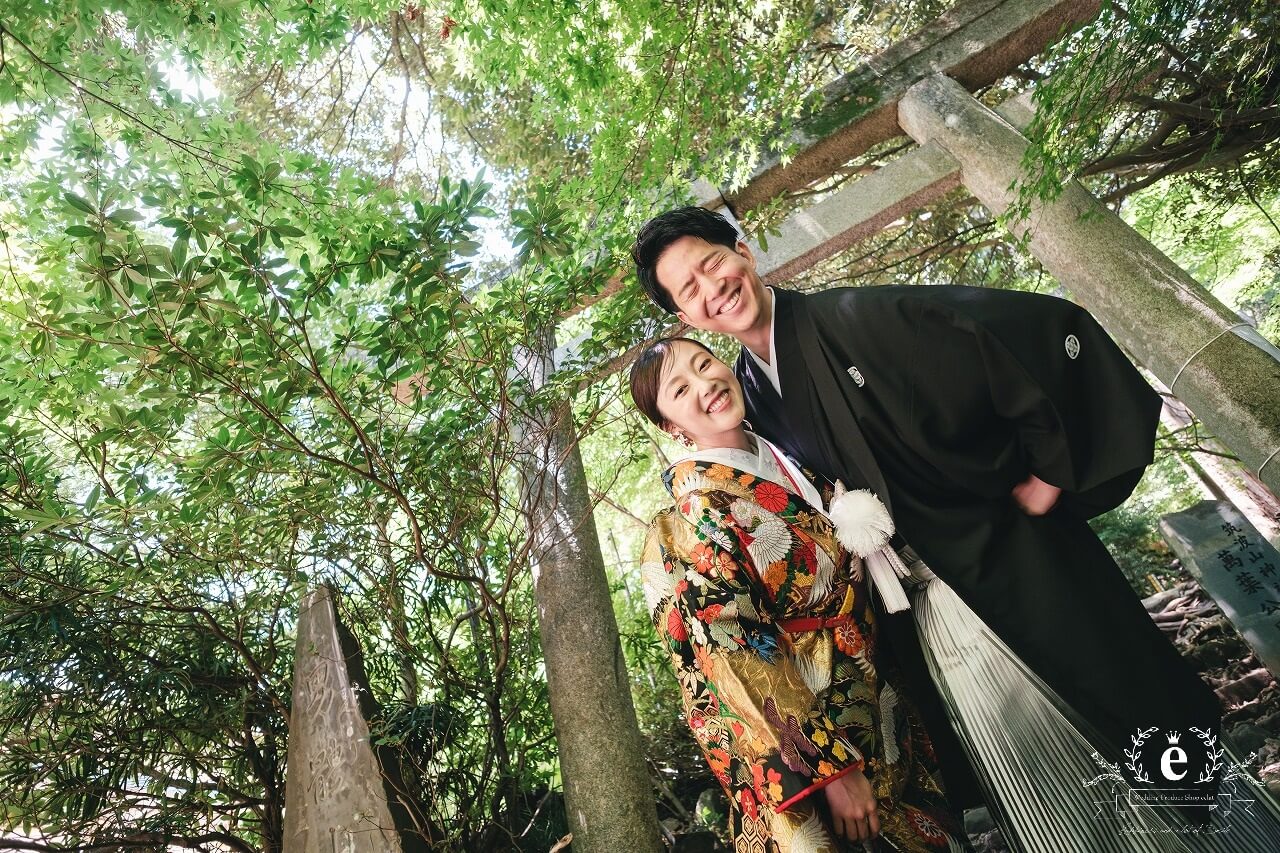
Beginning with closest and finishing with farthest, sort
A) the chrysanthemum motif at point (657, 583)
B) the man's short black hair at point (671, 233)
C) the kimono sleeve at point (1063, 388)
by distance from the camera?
the kimono sleeve at point (1063, 388), the chrysanthemum motif at point (657, 583), the man's short black hair at point (671, 233)

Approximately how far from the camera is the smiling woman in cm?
158

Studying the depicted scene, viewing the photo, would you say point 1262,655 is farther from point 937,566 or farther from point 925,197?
point 937,566

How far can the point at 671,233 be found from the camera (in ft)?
6.23

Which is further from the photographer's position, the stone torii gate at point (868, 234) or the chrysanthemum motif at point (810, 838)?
the stone torii gate at point (868, 234)

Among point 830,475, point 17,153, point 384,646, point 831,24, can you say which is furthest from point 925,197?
point 17,153

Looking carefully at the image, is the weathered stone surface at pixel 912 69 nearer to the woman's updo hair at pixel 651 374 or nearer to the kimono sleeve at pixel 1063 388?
the woman's updo hair at pixel 651 374

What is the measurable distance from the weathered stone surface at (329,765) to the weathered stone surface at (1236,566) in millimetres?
5040

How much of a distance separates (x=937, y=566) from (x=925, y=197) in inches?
115

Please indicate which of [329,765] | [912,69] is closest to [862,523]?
[329,765]

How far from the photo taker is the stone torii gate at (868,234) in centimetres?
284

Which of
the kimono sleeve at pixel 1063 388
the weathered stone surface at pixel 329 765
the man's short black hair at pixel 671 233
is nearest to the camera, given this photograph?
the kimono sleeve at pixel 1063 388

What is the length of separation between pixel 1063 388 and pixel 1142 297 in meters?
2.07

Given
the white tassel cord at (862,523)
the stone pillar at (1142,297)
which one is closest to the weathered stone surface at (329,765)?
the white tassel cord at (862,523)

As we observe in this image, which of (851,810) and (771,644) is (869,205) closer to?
(771,644)
